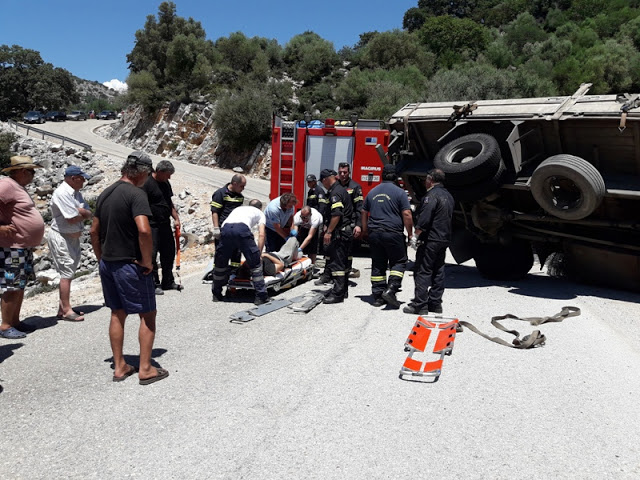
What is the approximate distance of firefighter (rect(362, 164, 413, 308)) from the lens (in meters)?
7.00

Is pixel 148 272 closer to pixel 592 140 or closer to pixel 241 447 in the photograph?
pixel 241 447

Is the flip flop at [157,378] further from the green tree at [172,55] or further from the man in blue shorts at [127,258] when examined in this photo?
the green tree at [172,55]

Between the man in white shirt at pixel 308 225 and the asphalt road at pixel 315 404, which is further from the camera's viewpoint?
the man in white shirt at pixel 308 225

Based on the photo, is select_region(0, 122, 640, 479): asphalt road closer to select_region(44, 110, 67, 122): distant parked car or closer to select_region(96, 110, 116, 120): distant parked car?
select_region(44, 110, 67, 122): distant parked car

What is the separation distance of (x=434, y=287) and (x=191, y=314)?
2.91m

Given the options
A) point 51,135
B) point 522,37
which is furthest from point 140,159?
point 522,37

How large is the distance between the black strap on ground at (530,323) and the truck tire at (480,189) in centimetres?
190

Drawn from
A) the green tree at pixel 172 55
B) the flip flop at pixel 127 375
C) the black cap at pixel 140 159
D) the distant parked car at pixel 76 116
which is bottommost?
the flip flop at pixel 127 375

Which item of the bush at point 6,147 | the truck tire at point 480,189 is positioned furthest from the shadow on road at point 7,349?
the bush at point 6,147

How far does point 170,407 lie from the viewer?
4062mm

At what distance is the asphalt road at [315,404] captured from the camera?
331 centimetres

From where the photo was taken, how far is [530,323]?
6.32 m

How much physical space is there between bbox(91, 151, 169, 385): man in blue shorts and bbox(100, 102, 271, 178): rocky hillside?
2508 cm

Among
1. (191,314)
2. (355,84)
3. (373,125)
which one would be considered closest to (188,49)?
(355,84)
